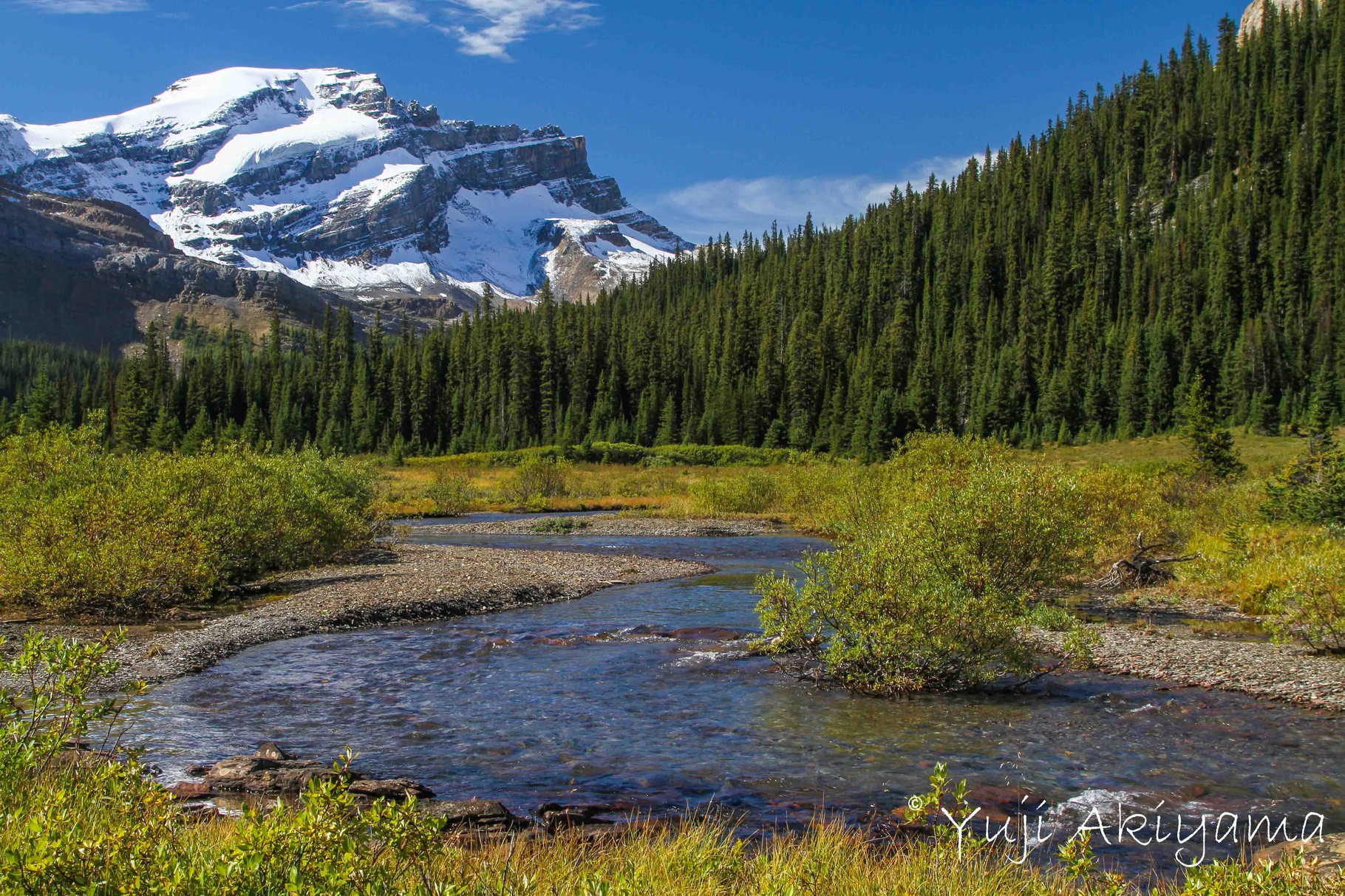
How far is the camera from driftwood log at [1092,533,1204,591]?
90.1 feet

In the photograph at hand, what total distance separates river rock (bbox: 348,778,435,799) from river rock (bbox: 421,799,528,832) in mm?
Answer: 435

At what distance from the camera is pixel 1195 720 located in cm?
1410

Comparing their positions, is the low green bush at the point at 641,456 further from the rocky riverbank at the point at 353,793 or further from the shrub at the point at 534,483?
the rocky riverbank at the point at 353,793

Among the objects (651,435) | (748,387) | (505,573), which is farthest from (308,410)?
(505,573)

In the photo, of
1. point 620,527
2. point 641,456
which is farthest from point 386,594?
point 641,456

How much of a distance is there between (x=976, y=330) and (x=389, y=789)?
421 feet

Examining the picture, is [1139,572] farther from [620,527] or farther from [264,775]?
[620,527]

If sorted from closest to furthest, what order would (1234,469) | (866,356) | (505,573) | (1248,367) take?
(505,573), (1234,469), (1248,367), (866,356)

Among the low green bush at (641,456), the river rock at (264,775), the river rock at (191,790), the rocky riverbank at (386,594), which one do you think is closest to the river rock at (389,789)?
the river rock at (264,775)

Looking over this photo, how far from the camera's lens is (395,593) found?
2584cm

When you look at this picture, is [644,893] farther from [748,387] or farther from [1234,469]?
[748,387]

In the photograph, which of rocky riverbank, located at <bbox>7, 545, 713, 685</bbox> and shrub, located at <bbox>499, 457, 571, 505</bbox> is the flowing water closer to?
rocky riverbank, located at <bbox>7, 545, 713, 685</bbox>

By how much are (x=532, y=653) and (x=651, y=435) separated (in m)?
108

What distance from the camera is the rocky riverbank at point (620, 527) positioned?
49.9 meters
